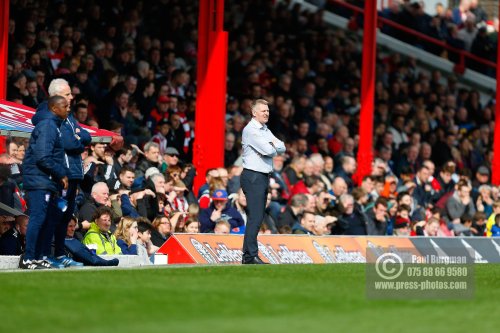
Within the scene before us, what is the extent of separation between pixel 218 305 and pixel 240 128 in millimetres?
13562

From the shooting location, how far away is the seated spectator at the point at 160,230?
17078mm

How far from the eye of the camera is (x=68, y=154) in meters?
13.2

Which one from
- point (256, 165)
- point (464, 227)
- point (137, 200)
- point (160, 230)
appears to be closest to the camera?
point (256, 165)

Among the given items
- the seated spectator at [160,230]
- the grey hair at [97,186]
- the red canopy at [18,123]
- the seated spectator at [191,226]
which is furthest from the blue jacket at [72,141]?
the seated spectator at [191,226]

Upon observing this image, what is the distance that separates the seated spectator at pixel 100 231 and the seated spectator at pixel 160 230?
1.51 metres

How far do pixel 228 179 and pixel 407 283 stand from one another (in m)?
8.22

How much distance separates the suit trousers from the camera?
1445 cm

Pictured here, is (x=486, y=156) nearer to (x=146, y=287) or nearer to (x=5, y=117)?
(x=5, y=117)

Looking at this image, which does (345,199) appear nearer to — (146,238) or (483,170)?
(146,238)

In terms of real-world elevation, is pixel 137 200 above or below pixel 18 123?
below

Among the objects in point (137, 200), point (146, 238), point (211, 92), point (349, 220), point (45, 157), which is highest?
point (211, 92)

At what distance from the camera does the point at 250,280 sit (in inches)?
476

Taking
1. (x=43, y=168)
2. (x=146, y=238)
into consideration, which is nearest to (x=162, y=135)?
(x=146, y=238)

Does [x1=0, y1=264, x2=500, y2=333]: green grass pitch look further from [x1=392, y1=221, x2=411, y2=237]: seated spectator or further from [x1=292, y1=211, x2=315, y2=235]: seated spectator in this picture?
[x1=392, y1=221, x2=411, y2=237]: seated spectator
